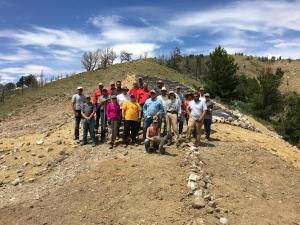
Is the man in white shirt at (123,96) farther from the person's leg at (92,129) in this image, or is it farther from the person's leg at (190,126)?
the person's leg at (190,126)

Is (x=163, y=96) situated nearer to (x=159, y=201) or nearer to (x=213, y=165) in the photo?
(x=213, y=165)

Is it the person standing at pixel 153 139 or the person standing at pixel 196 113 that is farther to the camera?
the person standing at pixel 196 113

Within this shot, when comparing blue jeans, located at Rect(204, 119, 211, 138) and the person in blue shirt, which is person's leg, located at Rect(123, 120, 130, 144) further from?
blue jeans, located at Rect(204, 119, 211, 138)

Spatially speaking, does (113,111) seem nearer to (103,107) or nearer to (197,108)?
(103,107)

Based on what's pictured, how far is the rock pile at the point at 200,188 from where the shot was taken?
977 cm

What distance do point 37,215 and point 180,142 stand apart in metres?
5.01

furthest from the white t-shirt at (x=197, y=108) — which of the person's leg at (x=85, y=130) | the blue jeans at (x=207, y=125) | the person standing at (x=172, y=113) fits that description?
the person's leg at (x=85, y=130)

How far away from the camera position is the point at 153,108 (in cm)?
1309

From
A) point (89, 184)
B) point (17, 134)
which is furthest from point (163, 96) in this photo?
point (17, 134)

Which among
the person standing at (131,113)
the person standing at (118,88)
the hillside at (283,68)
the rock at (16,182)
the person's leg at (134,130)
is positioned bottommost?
the rock at (16,182)

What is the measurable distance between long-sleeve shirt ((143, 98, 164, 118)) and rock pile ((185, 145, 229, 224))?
1547 millimetres

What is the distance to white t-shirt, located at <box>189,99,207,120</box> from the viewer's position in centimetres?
1346

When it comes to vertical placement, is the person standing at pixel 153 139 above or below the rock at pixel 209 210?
above

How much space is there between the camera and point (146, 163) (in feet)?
39.2
